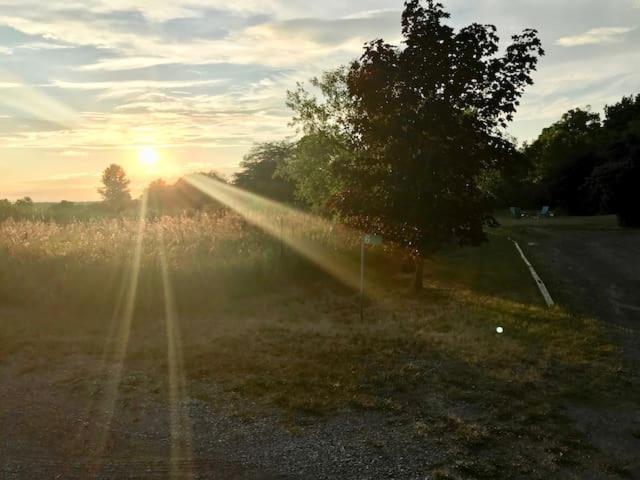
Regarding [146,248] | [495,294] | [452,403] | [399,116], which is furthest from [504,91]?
[146,248]

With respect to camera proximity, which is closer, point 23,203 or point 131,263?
point 131,263

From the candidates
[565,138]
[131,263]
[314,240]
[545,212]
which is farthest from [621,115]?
[131,263]

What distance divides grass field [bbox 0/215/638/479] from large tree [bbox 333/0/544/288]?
2119mm

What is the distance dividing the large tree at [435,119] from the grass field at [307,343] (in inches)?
83.4

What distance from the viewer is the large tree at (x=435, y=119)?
1307 centimetres

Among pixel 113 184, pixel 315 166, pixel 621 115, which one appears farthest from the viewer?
pixel 113 184

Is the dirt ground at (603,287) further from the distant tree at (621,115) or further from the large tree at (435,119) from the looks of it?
the distant tree at (621,115)

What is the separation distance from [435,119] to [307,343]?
21.2 feet

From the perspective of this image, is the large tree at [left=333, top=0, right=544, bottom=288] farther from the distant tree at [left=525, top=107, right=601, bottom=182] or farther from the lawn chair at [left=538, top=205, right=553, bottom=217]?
the distant tree at [left=525, top=107, right=601, bottom=182]

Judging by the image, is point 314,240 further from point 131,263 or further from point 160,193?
point 160,193

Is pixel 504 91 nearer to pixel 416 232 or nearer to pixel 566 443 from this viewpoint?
pixel 416 232

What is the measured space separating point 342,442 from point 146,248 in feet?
34.1

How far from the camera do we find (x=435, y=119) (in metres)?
13.2

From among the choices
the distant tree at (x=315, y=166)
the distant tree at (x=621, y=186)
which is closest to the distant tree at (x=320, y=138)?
the distant tree at (x=315, y=166)
